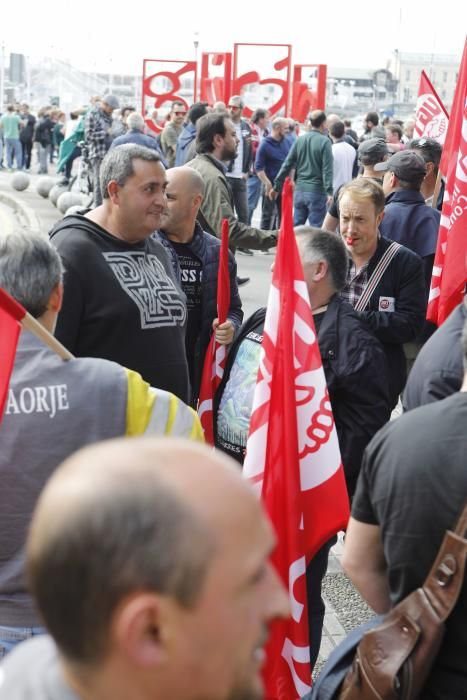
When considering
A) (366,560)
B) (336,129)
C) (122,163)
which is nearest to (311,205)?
(336,129)

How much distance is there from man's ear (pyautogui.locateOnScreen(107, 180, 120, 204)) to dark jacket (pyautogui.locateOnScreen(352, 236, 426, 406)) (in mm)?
1482

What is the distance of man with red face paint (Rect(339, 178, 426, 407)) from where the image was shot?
4.97 metres

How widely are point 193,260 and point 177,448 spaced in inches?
151

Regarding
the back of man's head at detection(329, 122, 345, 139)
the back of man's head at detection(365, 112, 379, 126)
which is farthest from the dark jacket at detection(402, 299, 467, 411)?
the back of man's head at detection(365, 112, 379, 126)

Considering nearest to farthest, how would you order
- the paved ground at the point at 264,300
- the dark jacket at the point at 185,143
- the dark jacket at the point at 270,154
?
the paved ground at the point at 264,300
the dark jacket at the point at 185,143
the dark jacket at the point at 270,154

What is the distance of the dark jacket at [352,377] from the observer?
12.6ft

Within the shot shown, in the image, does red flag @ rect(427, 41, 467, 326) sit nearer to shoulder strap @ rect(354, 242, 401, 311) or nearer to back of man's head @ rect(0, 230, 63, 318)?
shoulder strap @ rect(354, 242, 401, 311)

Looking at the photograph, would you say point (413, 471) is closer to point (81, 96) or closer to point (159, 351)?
point (159, 351)

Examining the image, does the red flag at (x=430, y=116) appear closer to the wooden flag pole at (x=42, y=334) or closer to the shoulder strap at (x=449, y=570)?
the wooden flag pole at (x=42, y=334)

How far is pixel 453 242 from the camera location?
521 cm

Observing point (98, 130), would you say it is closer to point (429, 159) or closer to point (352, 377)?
point (429, 159)

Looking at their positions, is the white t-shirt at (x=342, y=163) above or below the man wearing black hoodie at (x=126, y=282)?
below

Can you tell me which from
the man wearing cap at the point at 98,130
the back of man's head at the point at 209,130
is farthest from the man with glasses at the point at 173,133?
the back of man's head at the point at 209,130

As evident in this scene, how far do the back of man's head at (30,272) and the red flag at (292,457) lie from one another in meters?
0.92
